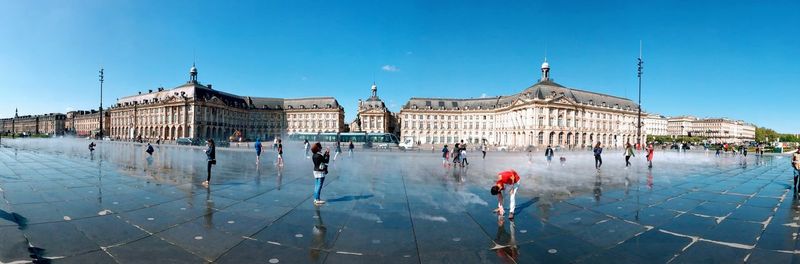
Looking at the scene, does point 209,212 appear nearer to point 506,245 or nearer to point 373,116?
point 506,245

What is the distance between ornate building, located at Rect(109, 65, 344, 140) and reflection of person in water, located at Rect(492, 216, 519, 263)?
108 m

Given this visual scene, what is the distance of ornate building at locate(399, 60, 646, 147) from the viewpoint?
301ft

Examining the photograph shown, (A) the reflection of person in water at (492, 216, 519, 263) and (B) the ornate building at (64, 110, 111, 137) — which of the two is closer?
(A) the reflection of person in water at (492, 216, 519, 263)

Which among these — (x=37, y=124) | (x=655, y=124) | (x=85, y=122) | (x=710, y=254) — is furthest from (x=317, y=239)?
(x=37, y=124)

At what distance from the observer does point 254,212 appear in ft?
25.7

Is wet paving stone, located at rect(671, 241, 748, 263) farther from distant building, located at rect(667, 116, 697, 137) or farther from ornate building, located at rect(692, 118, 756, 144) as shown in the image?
ornate building, located at rect(692, 118, 756, 144)

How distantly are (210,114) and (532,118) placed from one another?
92.8 meters

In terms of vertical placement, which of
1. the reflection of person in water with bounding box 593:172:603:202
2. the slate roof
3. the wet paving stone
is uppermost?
the slate roof

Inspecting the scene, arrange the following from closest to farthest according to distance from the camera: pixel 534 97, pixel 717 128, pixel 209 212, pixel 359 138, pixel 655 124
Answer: pixel 209 212, pixel 359 138, pixel 534 97, pixel 655 124, pixel 717 128

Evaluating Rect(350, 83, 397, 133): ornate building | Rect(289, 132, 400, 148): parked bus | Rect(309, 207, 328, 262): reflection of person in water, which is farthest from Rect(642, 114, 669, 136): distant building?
Rect(309, 207, 328, 262): reflection of person in water

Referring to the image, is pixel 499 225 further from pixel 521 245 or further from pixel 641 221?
pixel 641 221

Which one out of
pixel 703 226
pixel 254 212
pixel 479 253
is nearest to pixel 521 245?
pixel 479 253

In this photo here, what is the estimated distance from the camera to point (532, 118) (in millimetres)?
92000

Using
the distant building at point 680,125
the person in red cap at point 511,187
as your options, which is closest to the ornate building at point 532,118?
the person in red cap at point 511,187
